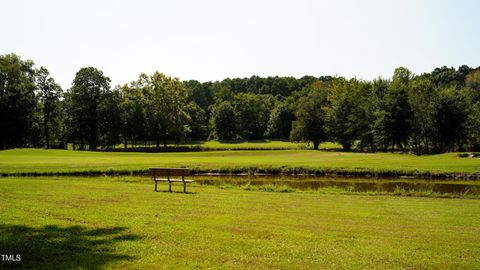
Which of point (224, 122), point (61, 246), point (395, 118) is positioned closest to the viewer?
point (61, 246)

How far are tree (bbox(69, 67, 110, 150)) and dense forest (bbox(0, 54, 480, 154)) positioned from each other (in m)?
0.19

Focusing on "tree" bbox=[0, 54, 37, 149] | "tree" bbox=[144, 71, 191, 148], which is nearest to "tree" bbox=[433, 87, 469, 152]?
"tree" bbox=[144, 71, 191, 148]

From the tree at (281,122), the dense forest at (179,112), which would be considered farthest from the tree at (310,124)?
the tree at (281,122)

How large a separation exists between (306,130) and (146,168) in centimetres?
5233

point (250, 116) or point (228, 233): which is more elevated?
point (250, 116)

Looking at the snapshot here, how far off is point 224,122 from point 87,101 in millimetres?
46493

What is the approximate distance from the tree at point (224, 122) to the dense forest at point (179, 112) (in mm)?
28941

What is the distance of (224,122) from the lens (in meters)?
121

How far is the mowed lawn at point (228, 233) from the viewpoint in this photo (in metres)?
8.42

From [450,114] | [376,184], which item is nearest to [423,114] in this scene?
[450,114]

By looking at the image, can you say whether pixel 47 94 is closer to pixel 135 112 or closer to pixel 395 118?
pixel 135 112

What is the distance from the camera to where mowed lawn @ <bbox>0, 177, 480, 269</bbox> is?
8422mm

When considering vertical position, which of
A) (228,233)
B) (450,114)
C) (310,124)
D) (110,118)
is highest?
(110,118)

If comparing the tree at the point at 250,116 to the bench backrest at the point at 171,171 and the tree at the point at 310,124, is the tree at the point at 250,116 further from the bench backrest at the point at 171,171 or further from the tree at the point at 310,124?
the bench backrest at the point at 171,171
